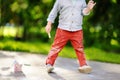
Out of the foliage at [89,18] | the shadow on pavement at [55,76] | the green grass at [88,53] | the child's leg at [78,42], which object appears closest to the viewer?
the shadow on pavement at [55,76]

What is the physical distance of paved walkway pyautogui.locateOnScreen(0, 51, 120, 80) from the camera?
7.71 meters

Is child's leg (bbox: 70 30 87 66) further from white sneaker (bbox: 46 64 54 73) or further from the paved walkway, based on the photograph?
white sneaker (bbox: 46 64 54 73)

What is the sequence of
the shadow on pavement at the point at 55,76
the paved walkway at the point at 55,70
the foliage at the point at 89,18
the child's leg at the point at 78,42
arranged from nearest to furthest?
the shadow on pavement at the point at 55,76 < the paved walkway at the point at 55,70 < the child's leg at the point at 78,42 < the foliage at the point at 89,18

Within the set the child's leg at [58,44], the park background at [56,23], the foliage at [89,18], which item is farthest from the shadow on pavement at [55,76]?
the foliage at [89,18]

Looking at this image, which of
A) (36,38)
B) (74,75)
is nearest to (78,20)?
(74,75)

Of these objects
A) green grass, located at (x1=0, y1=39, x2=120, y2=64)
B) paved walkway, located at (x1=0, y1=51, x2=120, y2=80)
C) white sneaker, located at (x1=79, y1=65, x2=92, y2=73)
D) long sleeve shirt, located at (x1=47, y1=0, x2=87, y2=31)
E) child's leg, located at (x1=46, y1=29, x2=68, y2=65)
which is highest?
long sleeve shirt, located at (x1=47, y1=0, x2=87, y2=31)

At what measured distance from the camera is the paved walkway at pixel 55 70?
25.3ft

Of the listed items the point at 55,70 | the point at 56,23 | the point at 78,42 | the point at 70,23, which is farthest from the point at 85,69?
the point at 56,23

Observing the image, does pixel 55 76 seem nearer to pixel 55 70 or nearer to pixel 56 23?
pixel 55 70

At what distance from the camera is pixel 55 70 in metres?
8.52

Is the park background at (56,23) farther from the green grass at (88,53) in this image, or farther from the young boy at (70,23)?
the young boy at (70,23)

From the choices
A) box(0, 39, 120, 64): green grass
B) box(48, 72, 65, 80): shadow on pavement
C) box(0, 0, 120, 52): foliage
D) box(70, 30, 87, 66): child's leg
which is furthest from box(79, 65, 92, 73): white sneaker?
box(0, 0, 120, 52): foliage

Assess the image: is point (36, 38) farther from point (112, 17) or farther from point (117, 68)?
point (117, 68)

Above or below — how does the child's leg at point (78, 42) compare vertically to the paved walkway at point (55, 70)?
above
